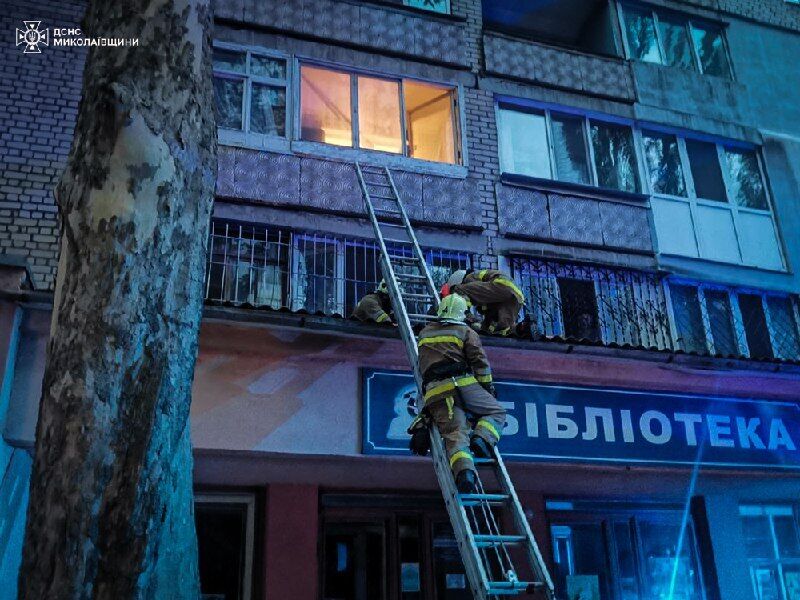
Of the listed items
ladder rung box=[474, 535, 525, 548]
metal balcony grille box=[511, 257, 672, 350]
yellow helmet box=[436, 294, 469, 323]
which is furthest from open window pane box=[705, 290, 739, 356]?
ladder rung box=[474, 535, 525, 548]

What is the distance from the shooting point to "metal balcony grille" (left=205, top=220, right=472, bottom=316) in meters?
8.37

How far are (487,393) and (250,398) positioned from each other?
2.21 meters

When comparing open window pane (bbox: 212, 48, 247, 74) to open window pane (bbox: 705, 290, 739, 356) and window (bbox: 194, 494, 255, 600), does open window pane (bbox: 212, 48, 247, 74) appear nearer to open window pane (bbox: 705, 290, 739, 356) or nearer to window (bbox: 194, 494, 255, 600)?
window (bbox: 194, 494, 255, 600)

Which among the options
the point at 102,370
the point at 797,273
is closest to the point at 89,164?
the point at 102,370

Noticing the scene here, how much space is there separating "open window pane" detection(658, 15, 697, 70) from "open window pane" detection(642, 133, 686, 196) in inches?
59.0

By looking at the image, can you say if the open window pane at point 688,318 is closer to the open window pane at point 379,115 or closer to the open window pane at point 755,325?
the open window pane at point 755,325

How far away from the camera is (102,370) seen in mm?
3072

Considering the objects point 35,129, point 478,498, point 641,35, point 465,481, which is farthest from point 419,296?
point 641,35

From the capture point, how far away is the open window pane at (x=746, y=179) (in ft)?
37.2

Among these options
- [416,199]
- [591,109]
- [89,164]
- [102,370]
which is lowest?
[102,370]

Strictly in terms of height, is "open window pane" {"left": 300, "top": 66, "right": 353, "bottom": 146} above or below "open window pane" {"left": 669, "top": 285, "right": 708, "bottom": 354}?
above

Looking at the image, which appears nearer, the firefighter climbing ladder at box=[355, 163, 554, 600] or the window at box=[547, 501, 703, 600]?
the firefighter climbing ladder at box=[355, 163, 554, 600]

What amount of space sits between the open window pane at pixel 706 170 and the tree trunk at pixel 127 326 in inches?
367

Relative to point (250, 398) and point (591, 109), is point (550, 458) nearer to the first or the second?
point (250, 398)
